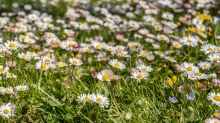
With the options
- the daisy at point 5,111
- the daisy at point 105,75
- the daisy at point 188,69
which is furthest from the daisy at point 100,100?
the daisy at point 188,69

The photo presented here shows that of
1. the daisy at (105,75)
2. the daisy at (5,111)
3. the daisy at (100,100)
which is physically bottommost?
the daisy at (5,111)

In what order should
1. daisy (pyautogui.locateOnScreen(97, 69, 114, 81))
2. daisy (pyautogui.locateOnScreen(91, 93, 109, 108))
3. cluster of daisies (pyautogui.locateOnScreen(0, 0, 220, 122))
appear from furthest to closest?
cluster of daisies (pyautogui.locateOnScreen(0, 0, 220, 122)), daisy (pyautogui.locateOnScreen(97, 69, 114, 81)), daisy (pyautogui.locateOnScreen(91, 93, 109, 108))

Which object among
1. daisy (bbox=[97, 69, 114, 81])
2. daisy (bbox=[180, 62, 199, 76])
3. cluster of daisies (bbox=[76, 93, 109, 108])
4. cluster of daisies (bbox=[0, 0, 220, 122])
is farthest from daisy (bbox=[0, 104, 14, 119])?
daisy (bbox=[180, 62, 199, 76])

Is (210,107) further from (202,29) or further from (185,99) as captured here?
(202,29)

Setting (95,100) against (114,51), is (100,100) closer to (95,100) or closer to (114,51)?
(95,100)

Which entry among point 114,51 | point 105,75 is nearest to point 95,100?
point 105,75

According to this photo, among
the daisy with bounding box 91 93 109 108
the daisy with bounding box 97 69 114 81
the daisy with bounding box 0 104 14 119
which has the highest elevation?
the daisy with bounding box 97 69 114 81

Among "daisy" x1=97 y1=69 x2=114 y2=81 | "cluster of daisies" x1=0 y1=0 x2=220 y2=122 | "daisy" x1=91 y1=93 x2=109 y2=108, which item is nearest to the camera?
"daisy" x1=91 y1=93 x2=109 y2=108

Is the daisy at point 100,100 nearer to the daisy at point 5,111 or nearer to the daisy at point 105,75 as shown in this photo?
the daisy at point 105,75

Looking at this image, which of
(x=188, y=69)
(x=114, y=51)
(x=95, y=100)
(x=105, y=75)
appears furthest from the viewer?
(x=114, y=51)

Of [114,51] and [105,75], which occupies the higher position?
[114,51]

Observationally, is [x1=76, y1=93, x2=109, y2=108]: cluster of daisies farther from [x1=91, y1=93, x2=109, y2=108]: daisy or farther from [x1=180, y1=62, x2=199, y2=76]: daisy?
[x1=180, y1=62, x2=199, y2=76]: daisy

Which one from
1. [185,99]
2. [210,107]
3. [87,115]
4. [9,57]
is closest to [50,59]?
[9,57]

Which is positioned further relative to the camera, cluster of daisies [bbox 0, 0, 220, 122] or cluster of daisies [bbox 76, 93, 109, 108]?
cluster of daisies [bbox 0, 0, 220, 122]
